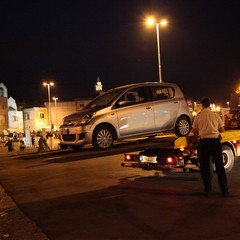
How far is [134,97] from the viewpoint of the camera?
39.3 feet

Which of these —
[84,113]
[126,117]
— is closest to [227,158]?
[126,117]

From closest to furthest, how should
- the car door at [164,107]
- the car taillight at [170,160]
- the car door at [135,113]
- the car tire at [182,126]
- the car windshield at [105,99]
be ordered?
the car taillight at [170,160], the car door at [135,113], the car windshield at [105,99], the car door at [164,107], the car tire at [182,126]

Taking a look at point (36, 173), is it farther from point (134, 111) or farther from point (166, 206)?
point (166, 206)

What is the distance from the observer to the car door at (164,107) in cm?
1213

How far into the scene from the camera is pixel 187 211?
6.08 meters

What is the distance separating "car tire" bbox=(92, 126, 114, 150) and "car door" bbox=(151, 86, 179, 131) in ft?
4.91

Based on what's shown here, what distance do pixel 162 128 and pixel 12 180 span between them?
4897 mm

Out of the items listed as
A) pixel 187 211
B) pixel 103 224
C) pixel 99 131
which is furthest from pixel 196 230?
pixel 99 131

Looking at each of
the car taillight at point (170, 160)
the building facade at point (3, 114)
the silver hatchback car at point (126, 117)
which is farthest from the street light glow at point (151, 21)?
the building facade at point (3, 114)

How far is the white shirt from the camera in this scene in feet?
23.7

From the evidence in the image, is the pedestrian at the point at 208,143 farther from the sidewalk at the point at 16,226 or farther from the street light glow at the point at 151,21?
the street light glow at the point at 151,21

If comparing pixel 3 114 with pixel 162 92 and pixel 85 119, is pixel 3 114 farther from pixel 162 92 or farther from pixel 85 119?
pixel 85 119

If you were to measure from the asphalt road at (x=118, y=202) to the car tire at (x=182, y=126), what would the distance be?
101 inches

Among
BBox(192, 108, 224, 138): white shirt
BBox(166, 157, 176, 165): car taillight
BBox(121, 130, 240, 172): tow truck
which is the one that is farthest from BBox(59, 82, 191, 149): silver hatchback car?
BBox(192, 108, 224, 138): white shirt
